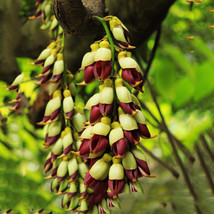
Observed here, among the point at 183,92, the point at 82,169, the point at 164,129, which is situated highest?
the point at 82,169

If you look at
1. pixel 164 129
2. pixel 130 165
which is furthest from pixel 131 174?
pixel 164 129

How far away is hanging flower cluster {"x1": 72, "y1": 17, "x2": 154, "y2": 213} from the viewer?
0.37m

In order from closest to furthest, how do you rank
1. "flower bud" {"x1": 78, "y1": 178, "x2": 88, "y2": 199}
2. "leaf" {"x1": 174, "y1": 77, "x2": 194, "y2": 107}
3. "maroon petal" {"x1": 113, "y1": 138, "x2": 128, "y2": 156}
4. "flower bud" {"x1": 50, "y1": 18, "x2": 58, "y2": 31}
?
"maroon petal" {"x1": 113, "y1": 138, "x2": 128, "y2": 156}
"flower bud" {"x1": 78, "y1": 178, "x2": 88, "y2": 199}
"flower bud" {"x1": 50, "y1": 18, "x2": 58, "y2": 31}
"leaf" {"x1": 174, "y1": 77, "x2": 194, "y2": 107}

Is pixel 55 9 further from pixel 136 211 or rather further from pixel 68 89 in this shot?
pixel 136 211

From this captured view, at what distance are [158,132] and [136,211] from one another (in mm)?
376

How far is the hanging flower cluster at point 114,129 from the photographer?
37 cm

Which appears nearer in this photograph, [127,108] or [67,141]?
[127,108]

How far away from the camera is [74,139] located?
511 mm

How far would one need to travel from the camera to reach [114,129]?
1.23 feet

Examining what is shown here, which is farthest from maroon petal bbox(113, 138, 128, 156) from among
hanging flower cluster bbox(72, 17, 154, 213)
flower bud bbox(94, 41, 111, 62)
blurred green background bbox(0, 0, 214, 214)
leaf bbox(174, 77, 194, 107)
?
leaf bbox(174, 77, 194, 107)

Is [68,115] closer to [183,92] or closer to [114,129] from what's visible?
[114,129]

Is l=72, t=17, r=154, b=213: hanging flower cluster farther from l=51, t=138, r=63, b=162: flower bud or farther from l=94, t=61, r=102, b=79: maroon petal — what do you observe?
l=51, t=138, r=63, b=162: flower bud

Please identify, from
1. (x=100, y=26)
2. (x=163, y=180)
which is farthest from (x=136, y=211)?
(x=100, y=26)

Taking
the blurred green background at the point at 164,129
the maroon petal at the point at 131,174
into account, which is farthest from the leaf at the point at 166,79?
the maroon petal at the point at 131,174
